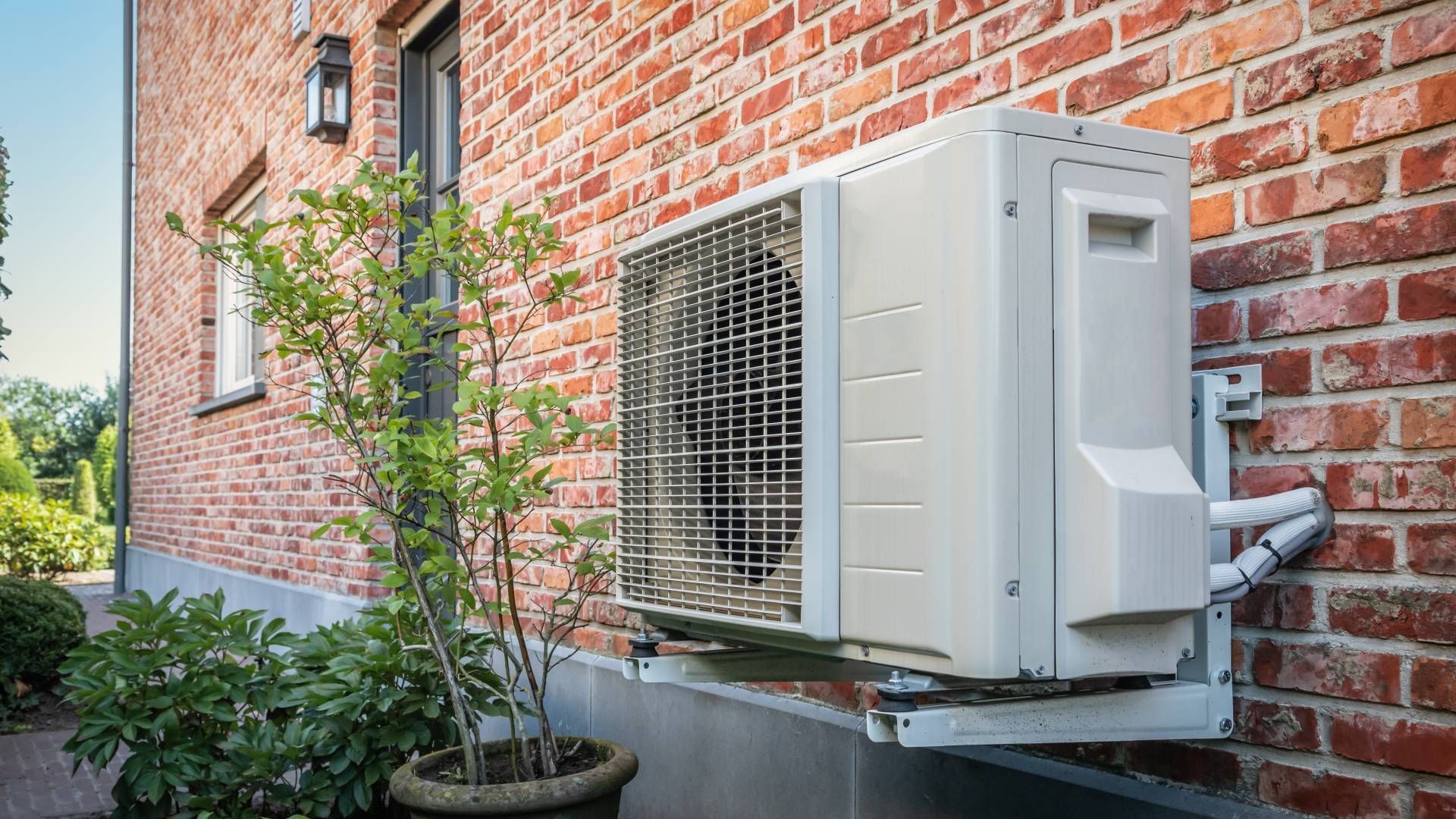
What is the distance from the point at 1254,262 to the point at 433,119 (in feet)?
14.3

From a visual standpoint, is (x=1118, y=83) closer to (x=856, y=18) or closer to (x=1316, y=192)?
(x=1316, y=192)

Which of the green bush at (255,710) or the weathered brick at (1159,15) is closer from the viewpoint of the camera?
the weathered brick at (1159,15)

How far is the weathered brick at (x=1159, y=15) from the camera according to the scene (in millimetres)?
1930

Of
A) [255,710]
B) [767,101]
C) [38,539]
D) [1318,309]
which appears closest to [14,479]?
[38,539]

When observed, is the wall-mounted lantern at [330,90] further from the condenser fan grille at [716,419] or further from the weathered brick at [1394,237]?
the weathered brick at [1394,237]

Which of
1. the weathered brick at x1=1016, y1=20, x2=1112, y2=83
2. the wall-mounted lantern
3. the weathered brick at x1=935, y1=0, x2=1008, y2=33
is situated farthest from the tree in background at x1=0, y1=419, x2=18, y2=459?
the weathered brick at x1=1016, y1=20, x2=1112, y2=83

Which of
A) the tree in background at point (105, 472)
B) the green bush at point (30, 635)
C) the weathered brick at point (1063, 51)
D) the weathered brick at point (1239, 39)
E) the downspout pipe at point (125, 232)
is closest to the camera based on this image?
the weathered brick at point (1239, 39)

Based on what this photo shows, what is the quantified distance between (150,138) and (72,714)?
6.56m

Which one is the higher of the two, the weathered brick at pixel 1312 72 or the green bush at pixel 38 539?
the weathered brick at pixel 1312 72

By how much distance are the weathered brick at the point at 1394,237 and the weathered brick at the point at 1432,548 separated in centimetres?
37

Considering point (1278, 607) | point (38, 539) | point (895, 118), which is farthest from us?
point (38, 539)

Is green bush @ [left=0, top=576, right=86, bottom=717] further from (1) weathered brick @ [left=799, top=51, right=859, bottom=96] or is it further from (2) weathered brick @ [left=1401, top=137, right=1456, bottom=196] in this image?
(2) weathered brick @ [left=1401, top=137, right=1456, bottom=196]

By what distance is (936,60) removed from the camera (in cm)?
244

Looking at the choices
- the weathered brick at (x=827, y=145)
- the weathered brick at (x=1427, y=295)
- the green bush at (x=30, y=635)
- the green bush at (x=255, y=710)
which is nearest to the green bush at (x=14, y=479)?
the green bush at (x=30, y=635)
